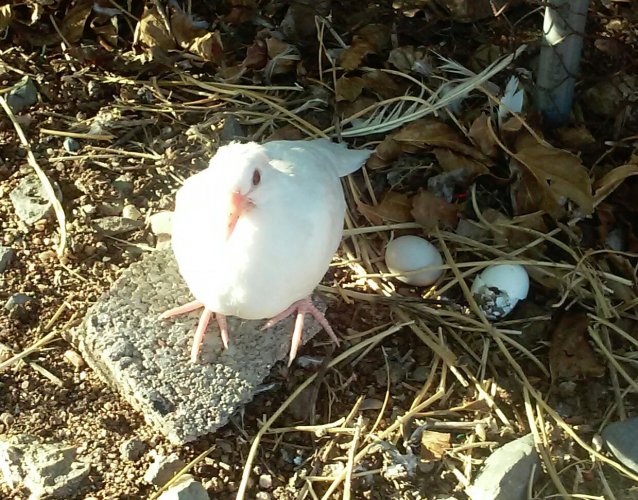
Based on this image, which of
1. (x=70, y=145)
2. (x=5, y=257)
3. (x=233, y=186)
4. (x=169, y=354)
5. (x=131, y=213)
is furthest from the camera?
(x=70, y=145)

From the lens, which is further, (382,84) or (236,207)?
(382,84)

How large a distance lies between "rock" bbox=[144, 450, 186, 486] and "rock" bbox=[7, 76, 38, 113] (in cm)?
132

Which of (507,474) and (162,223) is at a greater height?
(162,223)

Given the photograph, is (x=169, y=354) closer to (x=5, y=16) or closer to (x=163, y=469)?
(x=163, y=469)

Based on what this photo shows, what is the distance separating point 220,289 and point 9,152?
109cm

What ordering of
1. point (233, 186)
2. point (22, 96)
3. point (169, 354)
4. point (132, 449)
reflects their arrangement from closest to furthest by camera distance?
point (233, 186), point (132, 449), point (169, 354), point (22, 96)

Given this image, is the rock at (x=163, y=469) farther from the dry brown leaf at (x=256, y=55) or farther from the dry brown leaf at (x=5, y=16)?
the dry brown leaf at (x=5, y=16)

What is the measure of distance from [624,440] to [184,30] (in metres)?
1.80

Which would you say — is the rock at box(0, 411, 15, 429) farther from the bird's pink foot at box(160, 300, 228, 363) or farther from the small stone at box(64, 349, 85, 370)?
the bird's pink foot at box(160, 300, 228, 363)

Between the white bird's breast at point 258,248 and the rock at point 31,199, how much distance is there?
2.07 feet

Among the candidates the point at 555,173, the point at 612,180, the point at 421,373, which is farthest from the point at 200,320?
the point at 612,180

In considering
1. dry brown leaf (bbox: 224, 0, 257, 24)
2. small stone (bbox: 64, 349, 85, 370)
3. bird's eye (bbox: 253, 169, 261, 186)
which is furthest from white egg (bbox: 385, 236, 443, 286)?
dry brown leaf (bbox: 224, 0, 257, 24)

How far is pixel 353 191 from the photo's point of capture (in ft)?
8.09

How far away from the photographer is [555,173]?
228 centimetres
